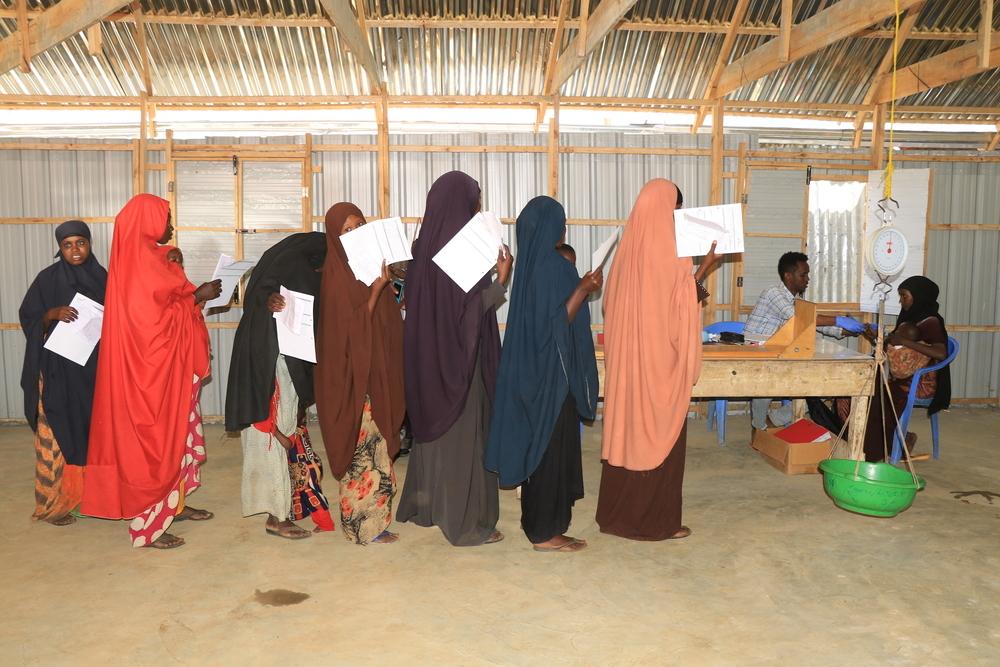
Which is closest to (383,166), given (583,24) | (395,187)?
(395,187)

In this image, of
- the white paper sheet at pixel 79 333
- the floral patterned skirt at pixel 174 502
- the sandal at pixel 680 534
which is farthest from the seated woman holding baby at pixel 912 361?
the white paper sheet at pixel 79 333

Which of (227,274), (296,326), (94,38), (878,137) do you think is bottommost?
(296,326)

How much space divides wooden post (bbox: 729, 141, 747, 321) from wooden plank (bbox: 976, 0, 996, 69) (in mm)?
1923

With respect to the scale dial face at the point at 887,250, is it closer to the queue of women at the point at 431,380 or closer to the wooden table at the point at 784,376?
the wooden table at the point at 784,376

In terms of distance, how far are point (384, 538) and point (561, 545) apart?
0.94 metres

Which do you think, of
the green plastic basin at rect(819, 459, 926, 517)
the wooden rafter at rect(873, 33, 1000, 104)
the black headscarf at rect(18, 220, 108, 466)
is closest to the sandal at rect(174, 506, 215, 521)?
the black headscarf at rect(18, 220, 108, 466)

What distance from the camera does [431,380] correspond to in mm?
3801

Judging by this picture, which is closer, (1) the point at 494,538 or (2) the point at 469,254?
(2) the point at 469,254

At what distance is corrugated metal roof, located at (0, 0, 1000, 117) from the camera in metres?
6.89

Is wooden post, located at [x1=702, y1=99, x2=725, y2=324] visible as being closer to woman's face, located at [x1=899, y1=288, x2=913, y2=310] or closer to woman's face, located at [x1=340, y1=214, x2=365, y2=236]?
woman's face, located at [x1=899, y1=288, x2=913, y2=310]

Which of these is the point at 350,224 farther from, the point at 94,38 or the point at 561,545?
the point at 94,38

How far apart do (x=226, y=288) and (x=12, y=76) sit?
186 inches

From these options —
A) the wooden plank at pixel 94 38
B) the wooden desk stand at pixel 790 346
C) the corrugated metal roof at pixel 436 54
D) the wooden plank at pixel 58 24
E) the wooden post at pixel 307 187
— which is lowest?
the wooden desk stand at pixel 790 346

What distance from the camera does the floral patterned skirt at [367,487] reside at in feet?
12.9
